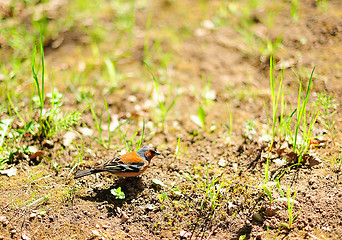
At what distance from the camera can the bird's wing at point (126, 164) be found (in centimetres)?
332

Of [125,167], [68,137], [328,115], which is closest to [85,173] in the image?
[125,167]

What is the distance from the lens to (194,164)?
12.3ft

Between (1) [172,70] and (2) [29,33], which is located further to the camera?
(2) [29,33]

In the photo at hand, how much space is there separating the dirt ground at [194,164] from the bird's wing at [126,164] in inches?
9.9

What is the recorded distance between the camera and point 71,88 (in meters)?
4.81

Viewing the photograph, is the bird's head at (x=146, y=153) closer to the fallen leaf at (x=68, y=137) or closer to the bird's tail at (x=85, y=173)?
the bird's tail at (x=85, y=173)

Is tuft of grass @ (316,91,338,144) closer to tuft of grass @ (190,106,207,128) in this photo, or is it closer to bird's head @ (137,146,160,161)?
tuft of grass @ (190,106,207,128)

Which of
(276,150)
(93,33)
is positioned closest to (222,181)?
(276,150)

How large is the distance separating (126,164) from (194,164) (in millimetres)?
869

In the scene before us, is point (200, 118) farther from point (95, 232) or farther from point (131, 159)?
point (95, 232)

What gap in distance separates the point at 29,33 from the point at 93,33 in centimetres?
114

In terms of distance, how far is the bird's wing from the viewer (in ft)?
10.9

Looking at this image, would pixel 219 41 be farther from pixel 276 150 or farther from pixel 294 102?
pixel 276 150

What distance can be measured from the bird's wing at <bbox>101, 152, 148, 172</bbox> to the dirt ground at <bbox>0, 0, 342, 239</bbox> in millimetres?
252
